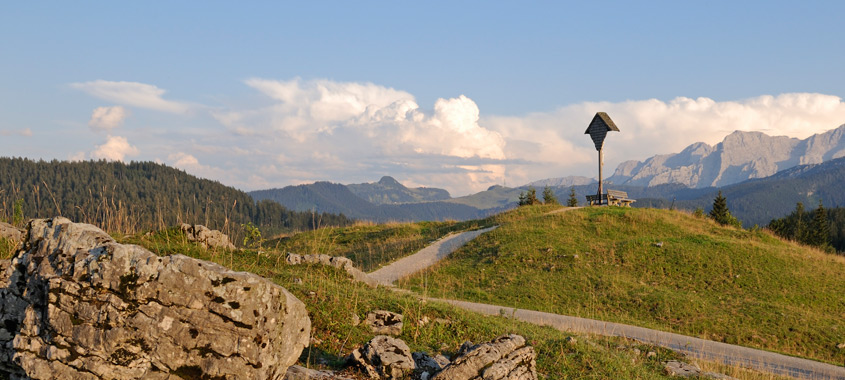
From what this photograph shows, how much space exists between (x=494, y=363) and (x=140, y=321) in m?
5.27

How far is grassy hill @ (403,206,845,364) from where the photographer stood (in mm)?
Answer: 22688

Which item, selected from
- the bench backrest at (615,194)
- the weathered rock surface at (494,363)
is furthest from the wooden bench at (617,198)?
the weathered rock surface at (494,363)

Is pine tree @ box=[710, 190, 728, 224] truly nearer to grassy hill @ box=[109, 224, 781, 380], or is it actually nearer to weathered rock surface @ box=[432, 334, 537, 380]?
grassy hill @ box=[109, 224, 781, 380]

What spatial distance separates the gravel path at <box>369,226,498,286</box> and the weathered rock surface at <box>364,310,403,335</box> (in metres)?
15.8

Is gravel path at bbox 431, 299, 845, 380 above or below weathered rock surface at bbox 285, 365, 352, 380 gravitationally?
below

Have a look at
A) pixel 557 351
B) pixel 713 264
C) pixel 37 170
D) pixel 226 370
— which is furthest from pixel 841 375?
pixel 37 170

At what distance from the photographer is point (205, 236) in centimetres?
1908

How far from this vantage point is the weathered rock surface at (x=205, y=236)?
18.6 metres

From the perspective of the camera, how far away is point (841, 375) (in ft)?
55.1

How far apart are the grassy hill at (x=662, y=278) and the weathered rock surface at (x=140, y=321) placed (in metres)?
12.0

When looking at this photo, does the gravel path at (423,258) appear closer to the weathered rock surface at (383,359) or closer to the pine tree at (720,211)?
the weathered rock surface at (383,359)

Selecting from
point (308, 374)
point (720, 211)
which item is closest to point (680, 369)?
point (308, 374)

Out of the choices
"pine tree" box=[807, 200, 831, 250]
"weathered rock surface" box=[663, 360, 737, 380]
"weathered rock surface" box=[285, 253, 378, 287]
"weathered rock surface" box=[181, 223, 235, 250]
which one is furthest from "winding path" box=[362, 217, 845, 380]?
"pine tree" box=[807, 200, 831, 250]

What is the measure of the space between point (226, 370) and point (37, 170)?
235755 mm
